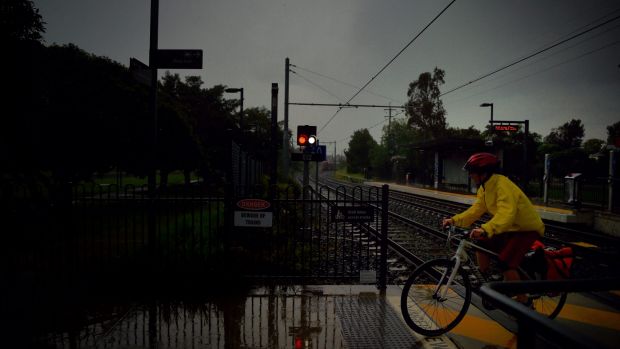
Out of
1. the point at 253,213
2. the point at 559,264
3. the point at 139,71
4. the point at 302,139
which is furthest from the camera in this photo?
the point at 302,139

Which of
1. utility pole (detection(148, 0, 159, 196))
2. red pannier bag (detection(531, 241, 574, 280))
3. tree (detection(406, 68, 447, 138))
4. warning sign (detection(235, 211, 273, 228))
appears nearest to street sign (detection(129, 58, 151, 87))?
utility pole (detection(148, 0, 159, 196))

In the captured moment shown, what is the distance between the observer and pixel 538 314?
1438 mm

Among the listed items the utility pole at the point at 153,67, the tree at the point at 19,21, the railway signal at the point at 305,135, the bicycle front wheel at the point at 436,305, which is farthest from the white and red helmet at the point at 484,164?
the tree at the point at 19,21

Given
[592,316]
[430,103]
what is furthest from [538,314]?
[430,103]

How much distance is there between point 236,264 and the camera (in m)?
5.62

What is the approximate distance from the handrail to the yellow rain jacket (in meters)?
1.85

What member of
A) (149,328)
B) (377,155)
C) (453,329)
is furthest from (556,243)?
(377,155)

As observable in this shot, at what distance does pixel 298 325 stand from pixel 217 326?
0.91 m

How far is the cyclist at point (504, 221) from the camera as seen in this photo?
12.4 ft

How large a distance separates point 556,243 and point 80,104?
1606 centimetres

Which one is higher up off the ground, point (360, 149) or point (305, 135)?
point (360, 149)

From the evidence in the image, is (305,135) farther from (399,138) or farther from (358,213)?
(399,138)

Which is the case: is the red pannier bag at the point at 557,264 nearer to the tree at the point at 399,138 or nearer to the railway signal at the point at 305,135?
the railway signal at the point at 305,135

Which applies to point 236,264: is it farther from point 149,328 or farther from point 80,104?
point 80,104
